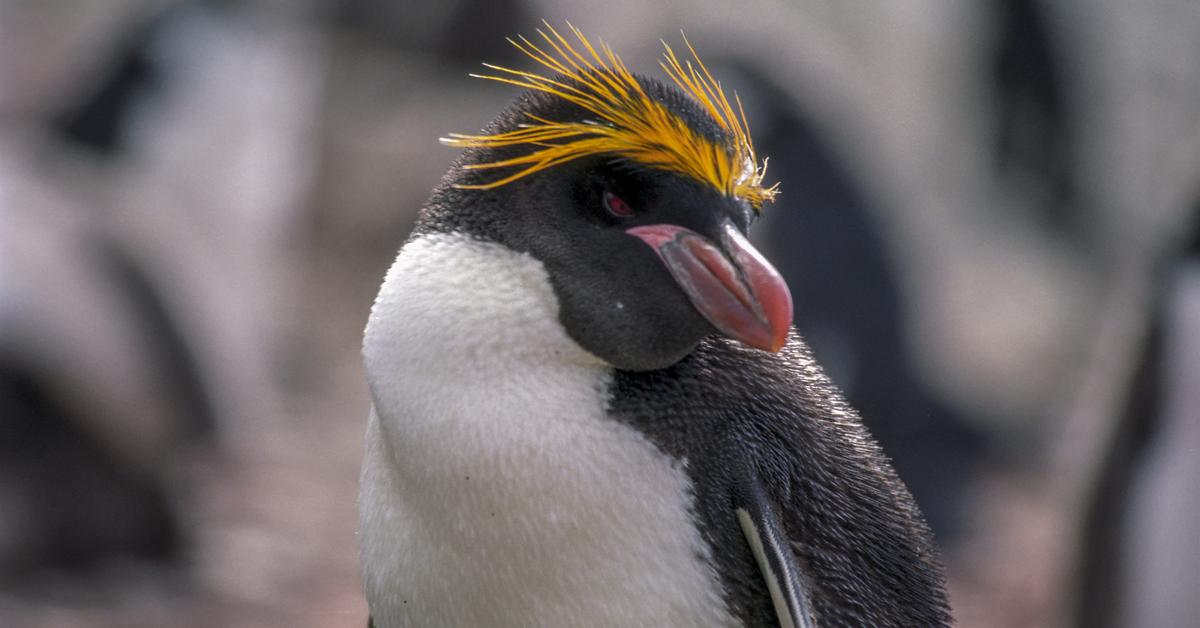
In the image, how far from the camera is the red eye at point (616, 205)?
1.08 metres

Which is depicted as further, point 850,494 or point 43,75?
point 43,75

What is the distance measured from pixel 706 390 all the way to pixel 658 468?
78 millimetres

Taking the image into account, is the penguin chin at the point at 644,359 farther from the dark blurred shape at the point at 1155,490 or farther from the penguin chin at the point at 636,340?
the dark blurred shape at the point at 1155,490

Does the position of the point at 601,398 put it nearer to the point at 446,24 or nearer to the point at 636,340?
the point at 636,340

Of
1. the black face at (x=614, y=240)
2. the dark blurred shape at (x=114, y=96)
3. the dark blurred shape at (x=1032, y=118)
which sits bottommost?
the dark blurred shape at (x=114, y=96)

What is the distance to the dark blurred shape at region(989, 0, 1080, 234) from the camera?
4430 mm

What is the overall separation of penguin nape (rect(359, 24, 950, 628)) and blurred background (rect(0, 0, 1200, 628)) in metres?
1.51

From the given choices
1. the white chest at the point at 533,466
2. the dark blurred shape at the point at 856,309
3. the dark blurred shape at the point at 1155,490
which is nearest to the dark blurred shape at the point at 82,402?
the dark blurred shape at the point at 856,309

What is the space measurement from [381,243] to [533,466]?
3948 mm

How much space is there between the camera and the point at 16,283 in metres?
3.03

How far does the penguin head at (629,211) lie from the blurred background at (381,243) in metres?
1.58

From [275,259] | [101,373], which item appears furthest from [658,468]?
[275,259]

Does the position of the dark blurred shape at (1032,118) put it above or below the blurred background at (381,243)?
above

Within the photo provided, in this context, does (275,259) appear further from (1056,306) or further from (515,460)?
(515,460)
